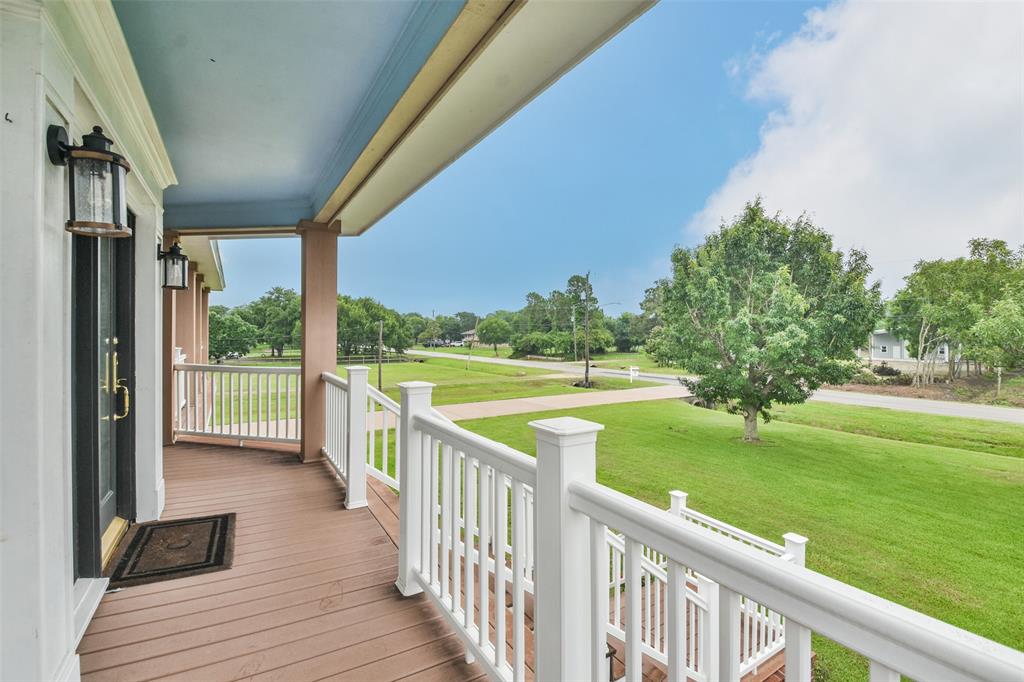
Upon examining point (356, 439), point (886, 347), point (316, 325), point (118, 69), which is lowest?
point (356, 439)

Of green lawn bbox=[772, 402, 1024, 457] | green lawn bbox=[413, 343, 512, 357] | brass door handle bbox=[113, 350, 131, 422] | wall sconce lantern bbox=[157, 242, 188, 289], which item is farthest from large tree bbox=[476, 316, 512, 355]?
brass door handle bbox=[113, 350, 131, 422]

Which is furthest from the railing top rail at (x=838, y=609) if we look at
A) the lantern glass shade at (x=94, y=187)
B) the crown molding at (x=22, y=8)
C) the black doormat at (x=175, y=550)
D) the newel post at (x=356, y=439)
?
the newel post at (x=356, y=439)

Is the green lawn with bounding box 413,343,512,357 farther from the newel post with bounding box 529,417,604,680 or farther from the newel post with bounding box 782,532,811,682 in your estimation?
the newel post with bounding box 782,532,811,682

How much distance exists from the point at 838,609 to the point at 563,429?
22.6 inches

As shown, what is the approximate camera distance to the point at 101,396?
2305 mm

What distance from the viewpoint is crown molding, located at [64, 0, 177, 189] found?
1467 millimetres

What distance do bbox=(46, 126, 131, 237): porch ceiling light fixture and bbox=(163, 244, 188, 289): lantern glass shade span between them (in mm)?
2627

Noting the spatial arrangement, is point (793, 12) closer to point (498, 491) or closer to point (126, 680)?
point (498, 491)

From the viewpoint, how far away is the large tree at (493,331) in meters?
7.85

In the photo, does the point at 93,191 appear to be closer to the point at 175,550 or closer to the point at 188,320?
the point at 175,550

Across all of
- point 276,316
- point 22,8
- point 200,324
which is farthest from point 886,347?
point 200,324

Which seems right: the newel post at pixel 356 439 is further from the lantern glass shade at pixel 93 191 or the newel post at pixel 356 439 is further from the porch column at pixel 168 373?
the porch column at pixel 168 373

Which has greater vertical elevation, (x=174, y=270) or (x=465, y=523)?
(x=174, y=270)

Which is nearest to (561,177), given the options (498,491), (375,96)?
(375,96)
